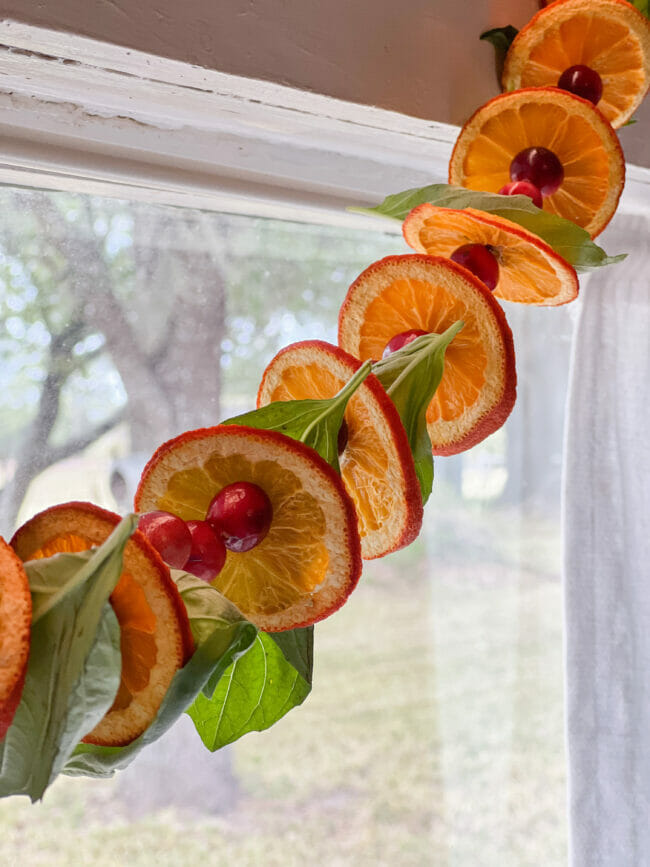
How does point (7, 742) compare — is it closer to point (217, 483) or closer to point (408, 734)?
point (217, 483)

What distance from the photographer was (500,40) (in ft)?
1.76

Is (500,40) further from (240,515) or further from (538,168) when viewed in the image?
(240,515)

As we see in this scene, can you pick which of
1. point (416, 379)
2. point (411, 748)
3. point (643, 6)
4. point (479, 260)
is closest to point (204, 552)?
point (416, 379)

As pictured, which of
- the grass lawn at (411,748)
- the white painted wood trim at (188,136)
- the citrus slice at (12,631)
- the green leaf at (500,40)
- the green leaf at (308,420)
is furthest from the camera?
the grass lawn at (411,748)

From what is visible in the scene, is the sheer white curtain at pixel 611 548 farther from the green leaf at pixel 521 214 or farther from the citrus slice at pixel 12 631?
the citrus slice at pixel 12 631

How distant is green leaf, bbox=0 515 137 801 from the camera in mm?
225

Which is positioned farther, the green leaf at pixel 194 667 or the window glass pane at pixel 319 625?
the window glass pane at pixel 319 625

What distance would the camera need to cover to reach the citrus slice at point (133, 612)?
0.25 m

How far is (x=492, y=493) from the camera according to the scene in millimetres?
907

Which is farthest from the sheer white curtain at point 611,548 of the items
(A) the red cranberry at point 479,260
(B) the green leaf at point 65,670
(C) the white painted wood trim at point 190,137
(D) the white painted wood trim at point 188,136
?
(B) the green leaf at point 65,670

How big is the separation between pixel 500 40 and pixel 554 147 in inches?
3.6

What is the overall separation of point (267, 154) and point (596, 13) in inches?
9.4

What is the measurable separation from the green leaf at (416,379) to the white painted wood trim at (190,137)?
0.62 ft

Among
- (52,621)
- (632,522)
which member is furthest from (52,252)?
(632,522)
